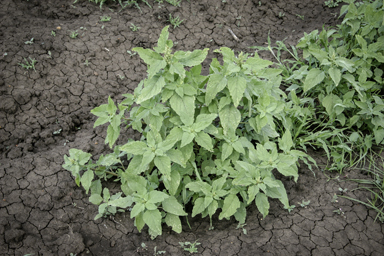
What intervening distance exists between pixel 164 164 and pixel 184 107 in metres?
0.45

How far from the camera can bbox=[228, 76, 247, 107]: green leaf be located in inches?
83.8

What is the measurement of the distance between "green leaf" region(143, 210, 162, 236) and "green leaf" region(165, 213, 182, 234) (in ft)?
0.75

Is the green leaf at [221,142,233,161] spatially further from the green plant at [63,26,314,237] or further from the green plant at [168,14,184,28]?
the green plant at [168,14,184,28]

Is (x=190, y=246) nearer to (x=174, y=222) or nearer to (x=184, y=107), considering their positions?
(x=174, y=222)

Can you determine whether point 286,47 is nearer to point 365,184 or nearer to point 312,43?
point 312,43

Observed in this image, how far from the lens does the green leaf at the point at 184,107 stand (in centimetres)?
219

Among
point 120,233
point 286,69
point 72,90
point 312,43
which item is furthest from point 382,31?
point 72,90

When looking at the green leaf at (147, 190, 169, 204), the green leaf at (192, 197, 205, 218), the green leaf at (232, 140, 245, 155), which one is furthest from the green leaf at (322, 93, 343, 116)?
the green leaf at (147, 190, 169, 204)

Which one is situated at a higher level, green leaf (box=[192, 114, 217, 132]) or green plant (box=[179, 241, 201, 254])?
green leaf (box=[192, 114, 217, 132])

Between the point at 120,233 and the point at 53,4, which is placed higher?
the point at 53,4

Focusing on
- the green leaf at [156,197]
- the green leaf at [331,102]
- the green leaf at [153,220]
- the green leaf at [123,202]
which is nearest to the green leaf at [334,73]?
the green leaf at [331,102]

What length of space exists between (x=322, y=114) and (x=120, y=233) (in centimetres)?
249

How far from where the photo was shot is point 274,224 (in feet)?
8.03

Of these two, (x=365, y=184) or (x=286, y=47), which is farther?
(x=286, y=47)
